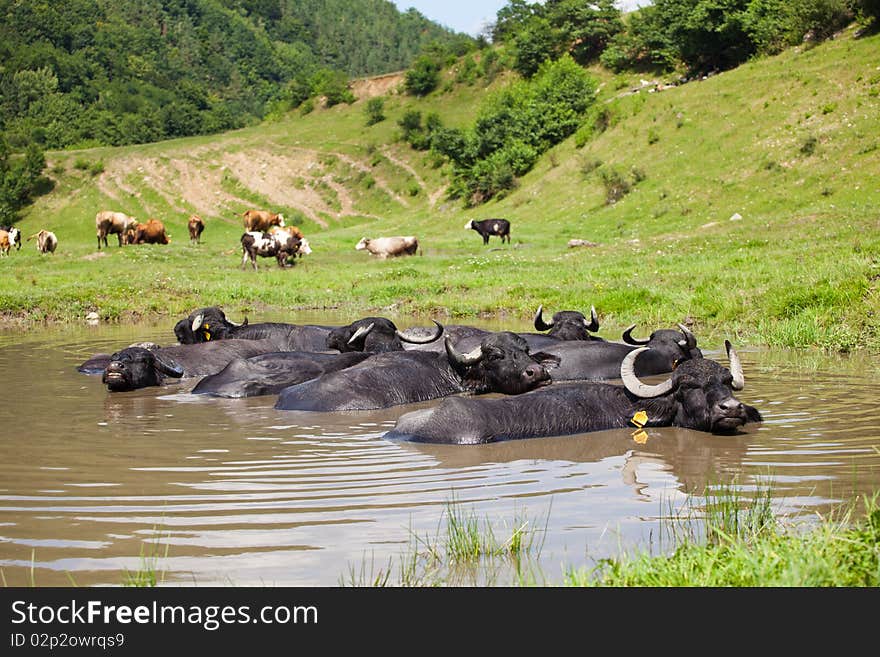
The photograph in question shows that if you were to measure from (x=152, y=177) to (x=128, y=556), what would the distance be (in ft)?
208

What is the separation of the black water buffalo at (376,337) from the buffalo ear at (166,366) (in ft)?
5.98

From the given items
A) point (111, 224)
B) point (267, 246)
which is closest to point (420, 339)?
point (267, 246)

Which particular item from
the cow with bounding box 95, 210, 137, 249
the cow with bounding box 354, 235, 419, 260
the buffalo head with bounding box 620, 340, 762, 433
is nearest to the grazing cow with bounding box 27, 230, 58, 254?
the cow with bounding box 95, 210, 137, 249

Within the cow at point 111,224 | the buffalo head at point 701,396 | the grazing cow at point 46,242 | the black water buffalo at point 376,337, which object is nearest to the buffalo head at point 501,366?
the buffalo head at point 701,396

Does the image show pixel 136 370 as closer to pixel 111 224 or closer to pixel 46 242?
pixel 46 242

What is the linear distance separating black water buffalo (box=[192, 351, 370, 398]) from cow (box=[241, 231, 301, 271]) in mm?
19744

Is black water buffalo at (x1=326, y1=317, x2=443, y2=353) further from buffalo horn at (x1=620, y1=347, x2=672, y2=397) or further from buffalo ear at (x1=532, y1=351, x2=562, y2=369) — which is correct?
buffalo horn at (x1=620, y1=347, x2=672, y2=397)

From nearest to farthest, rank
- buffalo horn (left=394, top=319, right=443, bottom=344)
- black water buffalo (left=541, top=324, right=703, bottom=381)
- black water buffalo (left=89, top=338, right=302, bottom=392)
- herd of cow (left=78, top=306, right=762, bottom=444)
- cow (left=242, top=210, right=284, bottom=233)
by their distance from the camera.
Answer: herd of cow (left=78, top=306, right=762, bottom=444) → black water buffalo (left=89, top=338, right=302, bottom=392) → black water buffalo (left=541, top=324, right=703, bottom=381) → buffalo horn (left=394, top=319, right=443, bottom=344) → cow (left=242, top=210, right=284, bottom=233)

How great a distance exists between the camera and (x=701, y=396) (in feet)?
24.7

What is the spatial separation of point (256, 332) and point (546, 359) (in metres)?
4.55

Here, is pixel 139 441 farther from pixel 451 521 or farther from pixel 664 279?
pixel 664 279

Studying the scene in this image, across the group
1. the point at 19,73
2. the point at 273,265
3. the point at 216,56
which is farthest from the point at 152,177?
the point at 216,56

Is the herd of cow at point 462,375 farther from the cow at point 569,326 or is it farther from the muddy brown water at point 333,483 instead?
the muddy brown water at point 333,483

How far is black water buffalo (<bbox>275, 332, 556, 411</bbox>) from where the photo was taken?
28.6 ft
